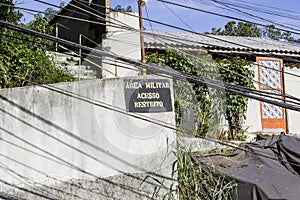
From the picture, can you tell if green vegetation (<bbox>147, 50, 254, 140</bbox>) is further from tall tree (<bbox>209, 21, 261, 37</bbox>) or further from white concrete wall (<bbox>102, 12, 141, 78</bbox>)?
tall tree (<bbox>209, 21, 261, 37</bbox>)

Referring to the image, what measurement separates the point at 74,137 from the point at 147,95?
1216 millimetres

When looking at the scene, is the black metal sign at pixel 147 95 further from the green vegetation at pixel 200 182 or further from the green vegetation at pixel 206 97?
the green vegetation at pixel 206 97

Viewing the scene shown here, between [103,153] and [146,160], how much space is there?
64cm

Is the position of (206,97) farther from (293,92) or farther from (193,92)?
(293,92)

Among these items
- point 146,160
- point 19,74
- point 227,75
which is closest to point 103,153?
point 146,160

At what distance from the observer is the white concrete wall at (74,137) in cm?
561

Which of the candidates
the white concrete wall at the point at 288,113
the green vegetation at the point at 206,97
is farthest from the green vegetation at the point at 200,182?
the white concrete wall at the point at 288,113

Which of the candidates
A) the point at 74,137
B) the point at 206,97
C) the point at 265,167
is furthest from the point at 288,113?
the point at 74,137

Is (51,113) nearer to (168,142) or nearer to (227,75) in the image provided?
(168,142)

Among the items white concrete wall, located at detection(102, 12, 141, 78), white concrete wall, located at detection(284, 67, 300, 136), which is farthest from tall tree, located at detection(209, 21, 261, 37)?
white concrete wall, located at detection(102, 12, 141, 78)

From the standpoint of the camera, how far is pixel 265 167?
6449 millimetres

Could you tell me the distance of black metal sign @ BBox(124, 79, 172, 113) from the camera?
6062 millimetres

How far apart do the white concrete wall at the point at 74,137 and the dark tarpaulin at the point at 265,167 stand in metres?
1.04

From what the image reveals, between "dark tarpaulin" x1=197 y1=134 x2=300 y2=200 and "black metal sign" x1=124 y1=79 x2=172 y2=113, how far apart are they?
3.69ft
